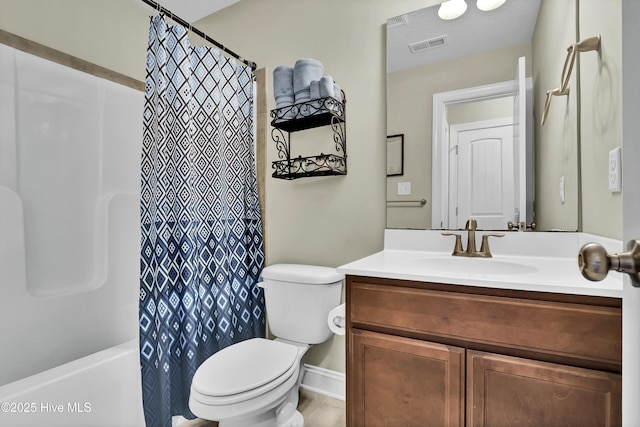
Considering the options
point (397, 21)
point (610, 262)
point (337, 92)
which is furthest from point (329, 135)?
point (610, 262)

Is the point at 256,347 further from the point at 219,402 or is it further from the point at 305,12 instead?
the point at 305,12

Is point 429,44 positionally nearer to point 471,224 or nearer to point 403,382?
point 471,224

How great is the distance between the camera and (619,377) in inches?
29.5

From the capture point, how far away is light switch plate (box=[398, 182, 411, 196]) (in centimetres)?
156

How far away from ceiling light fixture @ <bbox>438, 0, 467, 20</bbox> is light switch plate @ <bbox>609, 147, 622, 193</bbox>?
3.17 ft

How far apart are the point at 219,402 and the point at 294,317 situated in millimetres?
544

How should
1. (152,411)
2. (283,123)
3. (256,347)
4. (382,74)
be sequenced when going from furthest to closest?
(283,123) → (382,74) → (256,347) → (152,411)

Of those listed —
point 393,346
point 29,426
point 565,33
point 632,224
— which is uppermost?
point 565,33

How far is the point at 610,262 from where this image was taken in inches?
15.4

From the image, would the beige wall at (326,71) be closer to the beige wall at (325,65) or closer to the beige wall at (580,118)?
the beige wall at (325,65)

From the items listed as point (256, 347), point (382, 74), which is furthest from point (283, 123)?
point (256, 347)

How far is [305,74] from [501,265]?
49.7 inches

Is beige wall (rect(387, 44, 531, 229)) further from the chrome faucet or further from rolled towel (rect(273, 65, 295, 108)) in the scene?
rolled towel (rect(273, 65, 295, 108))

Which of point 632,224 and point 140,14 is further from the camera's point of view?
point 140,14
